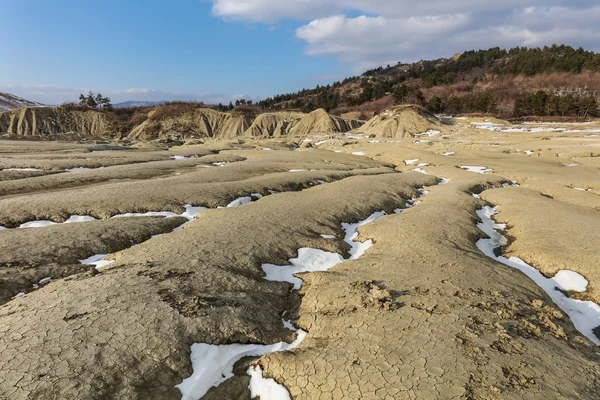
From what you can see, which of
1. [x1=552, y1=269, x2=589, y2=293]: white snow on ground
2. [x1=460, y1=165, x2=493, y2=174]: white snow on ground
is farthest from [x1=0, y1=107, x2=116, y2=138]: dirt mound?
[x1=552, y1=269, x2=589, y2=293]: white snow on ground

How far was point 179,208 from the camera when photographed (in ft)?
76.3

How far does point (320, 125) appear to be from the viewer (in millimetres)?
127625

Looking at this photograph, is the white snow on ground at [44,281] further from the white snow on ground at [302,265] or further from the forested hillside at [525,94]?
the forested hillside at [525,94]

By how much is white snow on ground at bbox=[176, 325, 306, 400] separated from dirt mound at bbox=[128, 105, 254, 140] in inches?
4903

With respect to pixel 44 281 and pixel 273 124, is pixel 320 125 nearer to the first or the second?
pixel 273 124

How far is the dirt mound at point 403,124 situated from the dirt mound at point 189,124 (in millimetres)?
51031

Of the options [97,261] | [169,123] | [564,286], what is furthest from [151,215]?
[169,123]

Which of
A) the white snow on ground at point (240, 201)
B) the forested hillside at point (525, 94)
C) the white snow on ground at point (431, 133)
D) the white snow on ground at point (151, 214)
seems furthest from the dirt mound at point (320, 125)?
the white snow on ground at point (151, 214)

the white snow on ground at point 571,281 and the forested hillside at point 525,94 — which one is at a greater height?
the forested hillside at point 525,94

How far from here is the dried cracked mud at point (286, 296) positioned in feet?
26.9

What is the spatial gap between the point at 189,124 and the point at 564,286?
13447 centimetres

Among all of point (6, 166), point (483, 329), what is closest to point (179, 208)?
point (483, 329)

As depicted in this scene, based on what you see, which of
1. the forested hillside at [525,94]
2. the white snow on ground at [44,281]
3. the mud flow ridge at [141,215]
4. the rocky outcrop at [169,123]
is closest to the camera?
the white snow on ground at [44,281]

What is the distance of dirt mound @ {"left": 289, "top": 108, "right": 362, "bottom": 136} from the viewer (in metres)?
127
